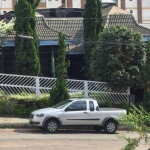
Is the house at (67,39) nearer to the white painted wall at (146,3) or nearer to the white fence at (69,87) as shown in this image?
the white fence at (69,87)

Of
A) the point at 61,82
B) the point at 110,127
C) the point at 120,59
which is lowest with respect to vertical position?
the point at 110,127

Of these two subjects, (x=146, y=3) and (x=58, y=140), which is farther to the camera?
(x=146, y=3)

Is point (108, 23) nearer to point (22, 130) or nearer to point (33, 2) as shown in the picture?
point (33, 2)

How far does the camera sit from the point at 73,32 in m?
35.4

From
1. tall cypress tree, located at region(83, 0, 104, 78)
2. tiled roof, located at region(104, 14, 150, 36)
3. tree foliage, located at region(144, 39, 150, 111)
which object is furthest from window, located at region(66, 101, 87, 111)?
tiled roof, located at region(104, 14, 150, 36)

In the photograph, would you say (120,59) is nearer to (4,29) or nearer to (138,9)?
(4,29)

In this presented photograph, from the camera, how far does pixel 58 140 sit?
19.8 m

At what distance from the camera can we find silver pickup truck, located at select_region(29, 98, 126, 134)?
22.1 meters

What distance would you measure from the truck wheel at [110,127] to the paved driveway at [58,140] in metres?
0.31

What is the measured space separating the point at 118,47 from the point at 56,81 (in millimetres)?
4236

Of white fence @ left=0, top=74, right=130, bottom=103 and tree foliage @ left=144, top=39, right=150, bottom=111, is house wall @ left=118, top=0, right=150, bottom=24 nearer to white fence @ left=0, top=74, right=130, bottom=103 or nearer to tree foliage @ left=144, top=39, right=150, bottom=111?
white fence @ left=0, top=74, right=130, bottom=103

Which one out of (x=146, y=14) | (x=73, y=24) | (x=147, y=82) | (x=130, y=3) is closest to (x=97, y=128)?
(x=147, y=82)

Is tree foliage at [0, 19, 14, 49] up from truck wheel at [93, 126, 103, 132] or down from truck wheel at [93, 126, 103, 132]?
up

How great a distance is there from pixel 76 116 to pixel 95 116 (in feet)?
2.99
